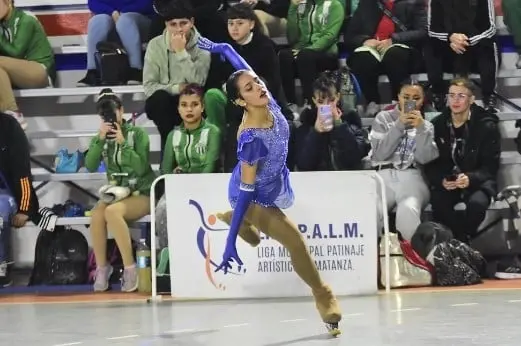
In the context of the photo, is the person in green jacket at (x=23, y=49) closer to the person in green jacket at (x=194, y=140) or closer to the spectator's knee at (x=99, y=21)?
the spectator's knee at (x=99, y=21)

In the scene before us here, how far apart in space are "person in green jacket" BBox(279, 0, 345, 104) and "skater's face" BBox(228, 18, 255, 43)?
42cm

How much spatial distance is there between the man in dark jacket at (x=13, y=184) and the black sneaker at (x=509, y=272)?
3548 millimetres

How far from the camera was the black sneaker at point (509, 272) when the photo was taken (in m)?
8.06

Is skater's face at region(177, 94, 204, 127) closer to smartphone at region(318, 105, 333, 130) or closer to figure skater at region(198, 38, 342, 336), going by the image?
smartphone at region(318, 105, 333, 130)

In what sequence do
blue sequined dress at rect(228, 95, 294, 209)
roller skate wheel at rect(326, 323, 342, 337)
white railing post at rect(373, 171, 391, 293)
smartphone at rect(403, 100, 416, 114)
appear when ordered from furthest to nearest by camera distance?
1. smartphone at rect(403, 100, 416, 114)
2. white railing post at rect(373, 171, 391, 293)
3. blue sequined dress at rect(228, 95, 294, 209)
4. roller skate wheel at rect(326, 323, 342, 337)

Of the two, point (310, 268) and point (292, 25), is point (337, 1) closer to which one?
point (292, 25)

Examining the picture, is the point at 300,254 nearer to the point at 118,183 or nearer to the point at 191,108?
the point at 191,108

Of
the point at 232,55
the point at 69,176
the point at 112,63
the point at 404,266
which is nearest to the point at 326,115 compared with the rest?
the point at 404,266

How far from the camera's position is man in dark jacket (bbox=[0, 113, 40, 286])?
8.40 metres

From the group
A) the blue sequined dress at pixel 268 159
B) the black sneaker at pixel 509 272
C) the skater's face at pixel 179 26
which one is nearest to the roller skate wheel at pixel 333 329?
the blue sequined dress at pixel 268 159

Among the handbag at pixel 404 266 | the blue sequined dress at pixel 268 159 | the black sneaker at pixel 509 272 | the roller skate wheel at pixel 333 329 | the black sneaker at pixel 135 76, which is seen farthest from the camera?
the black sneaker at pixel 135 76

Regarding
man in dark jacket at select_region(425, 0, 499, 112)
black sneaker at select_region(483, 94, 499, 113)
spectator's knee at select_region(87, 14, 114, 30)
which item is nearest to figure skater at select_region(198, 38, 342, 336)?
man in dark jacket at select_region(425, 0, 499, 112)

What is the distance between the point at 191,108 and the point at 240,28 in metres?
0.84

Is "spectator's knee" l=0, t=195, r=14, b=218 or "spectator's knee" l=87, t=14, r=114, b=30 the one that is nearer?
"spectator's knee" l=0, t=195, r=14, b=218
